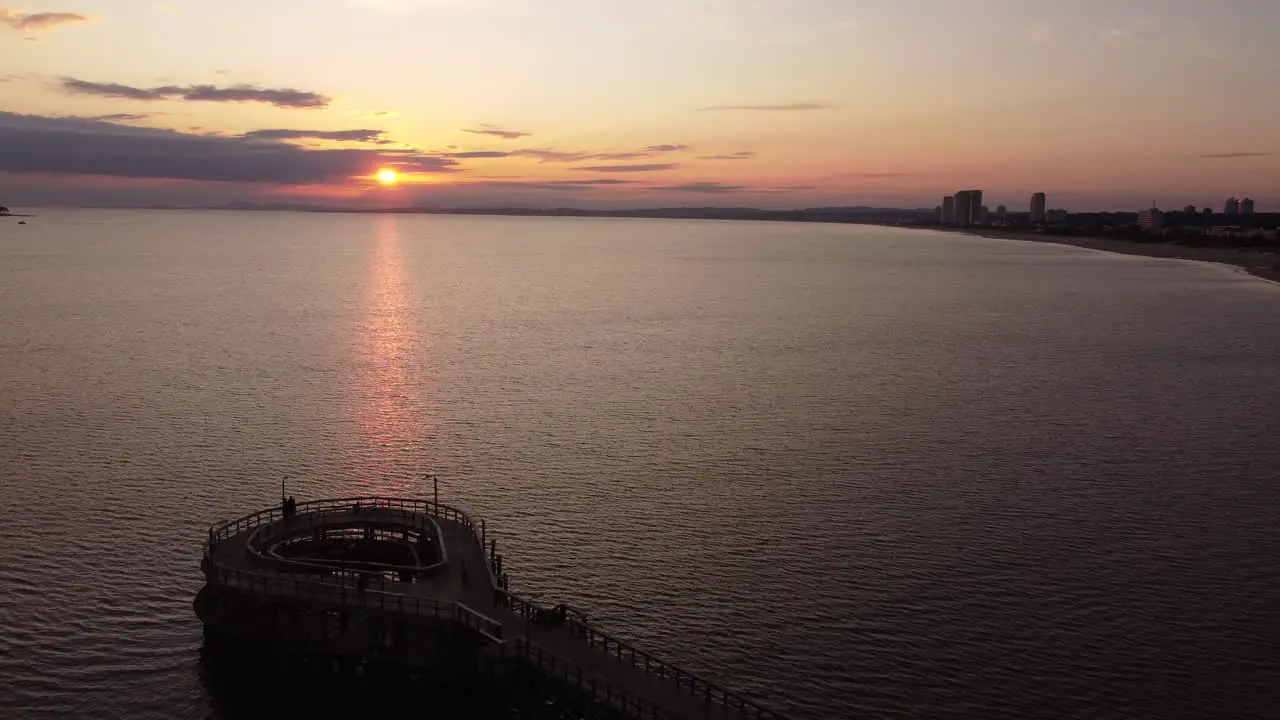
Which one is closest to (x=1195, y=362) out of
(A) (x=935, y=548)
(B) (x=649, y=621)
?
(A) (x=935, y=548)

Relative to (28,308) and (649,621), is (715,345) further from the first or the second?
(28,308)

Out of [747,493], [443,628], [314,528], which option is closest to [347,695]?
[443,628]

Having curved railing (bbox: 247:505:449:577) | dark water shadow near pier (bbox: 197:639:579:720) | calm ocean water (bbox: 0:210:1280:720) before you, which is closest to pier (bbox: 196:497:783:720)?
curved railing (bbox: 247:505:449:577)

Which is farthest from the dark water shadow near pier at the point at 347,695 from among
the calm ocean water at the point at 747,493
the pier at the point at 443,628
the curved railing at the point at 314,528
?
the curved railing at the point at 314,528

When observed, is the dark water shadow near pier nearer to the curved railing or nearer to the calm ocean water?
the calm ocean water

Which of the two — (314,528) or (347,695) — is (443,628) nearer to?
(347,695)
